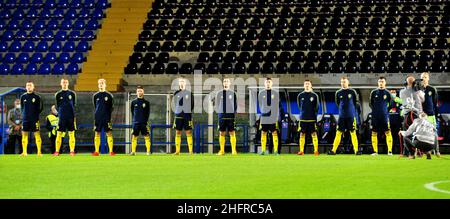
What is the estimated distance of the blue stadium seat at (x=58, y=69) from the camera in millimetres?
32269

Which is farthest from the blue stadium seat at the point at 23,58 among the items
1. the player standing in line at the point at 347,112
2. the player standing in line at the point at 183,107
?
the player standing in line at the point at 347,112

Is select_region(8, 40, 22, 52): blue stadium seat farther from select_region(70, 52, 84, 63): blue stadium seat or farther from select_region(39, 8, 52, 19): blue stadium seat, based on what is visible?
select_region(70, 52, 84, 63): blue stadium seat

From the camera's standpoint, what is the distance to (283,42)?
A: 32.2m

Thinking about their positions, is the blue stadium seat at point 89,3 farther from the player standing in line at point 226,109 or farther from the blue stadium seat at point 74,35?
the player standing in line at point 226,109

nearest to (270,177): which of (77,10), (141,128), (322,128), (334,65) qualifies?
(141,128)

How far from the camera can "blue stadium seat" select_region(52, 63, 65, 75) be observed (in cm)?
3227

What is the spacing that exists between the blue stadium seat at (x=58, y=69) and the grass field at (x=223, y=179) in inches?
545

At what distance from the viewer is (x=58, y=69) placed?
3238 centimetres

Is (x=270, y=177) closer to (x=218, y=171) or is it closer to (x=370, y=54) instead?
(x=218, y=171)

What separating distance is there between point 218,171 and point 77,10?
76.1 ft

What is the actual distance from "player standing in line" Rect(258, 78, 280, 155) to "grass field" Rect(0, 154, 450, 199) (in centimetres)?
431

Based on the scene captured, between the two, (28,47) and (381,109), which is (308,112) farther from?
(28,47)

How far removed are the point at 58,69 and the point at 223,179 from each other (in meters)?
20.1

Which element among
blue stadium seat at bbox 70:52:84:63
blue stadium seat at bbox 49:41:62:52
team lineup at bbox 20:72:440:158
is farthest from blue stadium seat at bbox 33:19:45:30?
team lineup at bbox 20:72:440:158
